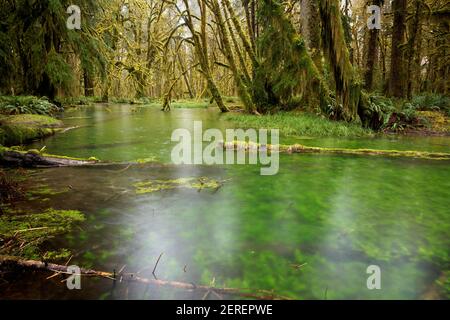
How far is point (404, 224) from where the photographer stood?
317 cm

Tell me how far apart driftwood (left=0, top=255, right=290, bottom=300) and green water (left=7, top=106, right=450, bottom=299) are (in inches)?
2.4

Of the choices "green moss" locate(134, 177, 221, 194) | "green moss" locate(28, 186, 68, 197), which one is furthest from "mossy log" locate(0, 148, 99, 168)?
"green moss" locate(134, 177, 221, 194)

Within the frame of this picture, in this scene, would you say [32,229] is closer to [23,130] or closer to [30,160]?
[30,160]

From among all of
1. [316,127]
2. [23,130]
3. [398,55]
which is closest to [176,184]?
[23,130]

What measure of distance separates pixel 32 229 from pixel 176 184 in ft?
6.39

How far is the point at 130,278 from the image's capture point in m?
2.22

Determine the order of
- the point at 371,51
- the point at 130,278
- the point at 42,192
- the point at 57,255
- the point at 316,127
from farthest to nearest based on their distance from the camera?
the point at 371,51
the point at 316,127
the point at 42,192
the point at 57,255
the point at 130,278

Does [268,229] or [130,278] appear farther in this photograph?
[268,229]

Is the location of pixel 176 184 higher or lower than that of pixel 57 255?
higher

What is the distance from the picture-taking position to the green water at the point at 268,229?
2.24m

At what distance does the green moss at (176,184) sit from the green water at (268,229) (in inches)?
5.1

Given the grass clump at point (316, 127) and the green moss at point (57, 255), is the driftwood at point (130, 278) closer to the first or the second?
the green moss at point (57, 255)
